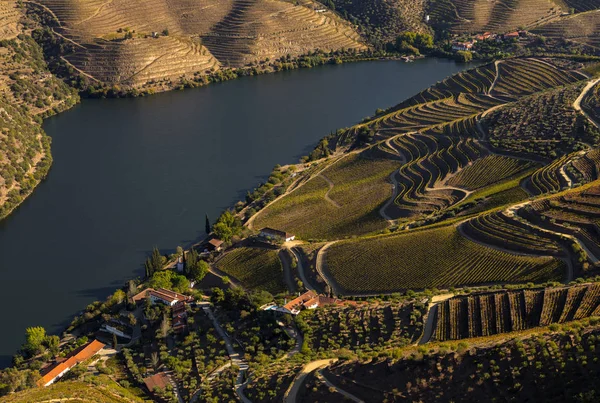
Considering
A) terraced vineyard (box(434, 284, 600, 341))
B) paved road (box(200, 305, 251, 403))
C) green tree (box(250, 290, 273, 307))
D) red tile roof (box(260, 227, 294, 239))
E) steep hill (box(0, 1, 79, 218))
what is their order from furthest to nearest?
1. steep hill (box(0, 1, 79, 218))
2. red tile roof (box(260, 227, 294, 239))
3. green tree (box(250, 290, 273, 307))
4. paved road (box(200, 305, 251, 403))
5. terraced vineyard (box(434, 284, 600, 341))

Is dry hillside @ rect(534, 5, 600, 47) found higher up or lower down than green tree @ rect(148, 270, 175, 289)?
higher up

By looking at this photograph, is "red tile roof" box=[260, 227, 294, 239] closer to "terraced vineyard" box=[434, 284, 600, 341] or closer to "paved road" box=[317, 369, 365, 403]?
"terraced vineyard" box=[434, 284, 600, 341]

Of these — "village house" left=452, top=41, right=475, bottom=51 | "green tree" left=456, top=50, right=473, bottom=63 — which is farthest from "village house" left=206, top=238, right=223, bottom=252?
"village house" left=452, top=41, right=475, bottom=51

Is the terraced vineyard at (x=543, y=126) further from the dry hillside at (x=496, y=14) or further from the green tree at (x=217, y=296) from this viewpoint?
the dry hillside at (x=496, y=14)

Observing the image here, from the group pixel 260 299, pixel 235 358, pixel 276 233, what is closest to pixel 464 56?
pixel 276 233

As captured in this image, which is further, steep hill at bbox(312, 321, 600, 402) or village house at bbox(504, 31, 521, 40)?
village house at bbox(504, 31, 521, 40)

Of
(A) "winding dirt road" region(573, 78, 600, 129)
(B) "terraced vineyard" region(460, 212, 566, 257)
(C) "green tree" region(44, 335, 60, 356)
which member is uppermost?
(A) "winding dirt road" region(573, 78, 600, 129)
